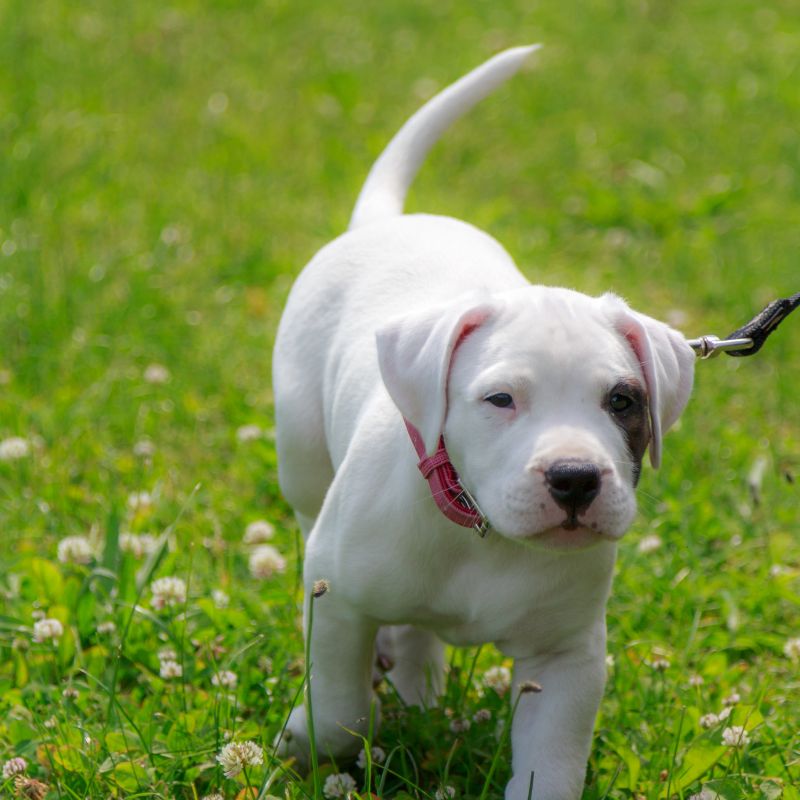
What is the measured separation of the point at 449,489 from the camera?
8.57ft

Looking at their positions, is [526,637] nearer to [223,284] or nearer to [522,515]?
[522,515]

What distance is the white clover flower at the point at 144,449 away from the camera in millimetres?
3974

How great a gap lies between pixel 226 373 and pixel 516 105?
3.72 meters

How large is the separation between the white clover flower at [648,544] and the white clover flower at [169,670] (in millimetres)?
1440

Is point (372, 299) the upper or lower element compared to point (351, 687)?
upper

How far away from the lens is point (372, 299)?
3.34 m

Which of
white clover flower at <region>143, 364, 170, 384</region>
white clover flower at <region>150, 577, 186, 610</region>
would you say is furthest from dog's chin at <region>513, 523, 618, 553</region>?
white clover flower at <region>143, 364, 170, 384</region>

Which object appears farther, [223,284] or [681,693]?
[223,284]

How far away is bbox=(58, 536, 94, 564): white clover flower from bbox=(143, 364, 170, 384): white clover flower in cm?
110

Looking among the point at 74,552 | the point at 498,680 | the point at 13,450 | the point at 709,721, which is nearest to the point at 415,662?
the point at 498,680

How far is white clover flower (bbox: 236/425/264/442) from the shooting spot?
450 centimetres

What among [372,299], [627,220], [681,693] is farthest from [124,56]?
[681,693]

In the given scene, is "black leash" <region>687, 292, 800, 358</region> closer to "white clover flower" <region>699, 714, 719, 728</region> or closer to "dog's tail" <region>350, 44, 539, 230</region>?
"white clover flower" <region>699, 714, 719, 728</region>

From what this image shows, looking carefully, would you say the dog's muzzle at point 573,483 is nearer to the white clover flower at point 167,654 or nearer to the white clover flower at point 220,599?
the white clover flower at point 167,654
